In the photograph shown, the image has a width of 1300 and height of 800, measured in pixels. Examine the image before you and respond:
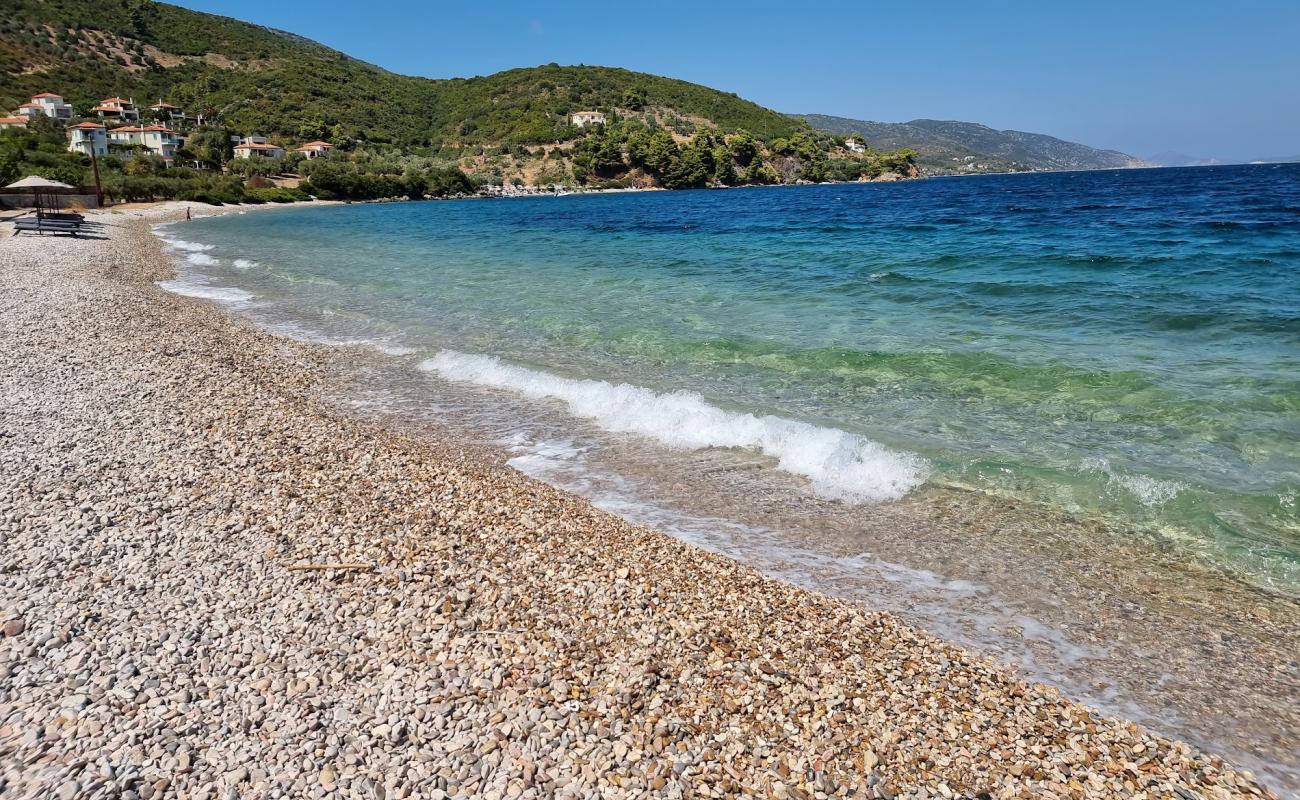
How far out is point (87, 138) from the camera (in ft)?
250

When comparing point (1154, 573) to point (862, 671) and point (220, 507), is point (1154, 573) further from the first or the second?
point (220, 507)

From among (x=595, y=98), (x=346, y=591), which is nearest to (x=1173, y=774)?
(x=346, y=591)

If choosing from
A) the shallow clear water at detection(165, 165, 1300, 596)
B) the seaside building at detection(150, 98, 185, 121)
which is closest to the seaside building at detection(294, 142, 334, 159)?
the seaside building at detection(150, 98, 185, 121)

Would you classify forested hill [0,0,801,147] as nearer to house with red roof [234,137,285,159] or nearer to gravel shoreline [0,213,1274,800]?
house with red roof [234,137,285,159]

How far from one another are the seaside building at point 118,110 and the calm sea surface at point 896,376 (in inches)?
3736

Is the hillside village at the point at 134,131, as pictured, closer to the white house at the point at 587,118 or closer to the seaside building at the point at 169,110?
the seaside building at the point at 169,110

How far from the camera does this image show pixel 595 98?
151 metres

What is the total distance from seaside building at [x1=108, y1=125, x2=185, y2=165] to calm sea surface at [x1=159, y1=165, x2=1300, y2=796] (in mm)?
79530

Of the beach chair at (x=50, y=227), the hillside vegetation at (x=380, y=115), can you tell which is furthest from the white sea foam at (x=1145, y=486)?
the hillside vegetation at (x=380, y=115)

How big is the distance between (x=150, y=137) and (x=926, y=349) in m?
104

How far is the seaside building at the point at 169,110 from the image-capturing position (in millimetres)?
100188

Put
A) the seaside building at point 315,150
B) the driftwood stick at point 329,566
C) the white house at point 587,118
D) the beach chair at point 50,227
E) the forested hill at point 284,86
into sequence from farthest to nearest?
the white house at point 587,118, the forested hill at point 284,86, the seaside building at point 315,150, the beach chair at point 50,227, the driftwood stick at point 329,566

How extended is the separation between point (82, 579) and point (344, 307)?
13.9m

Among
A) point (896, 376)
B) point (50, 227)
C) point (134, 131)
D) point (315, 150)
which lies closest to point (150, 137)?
point (134, 131)
